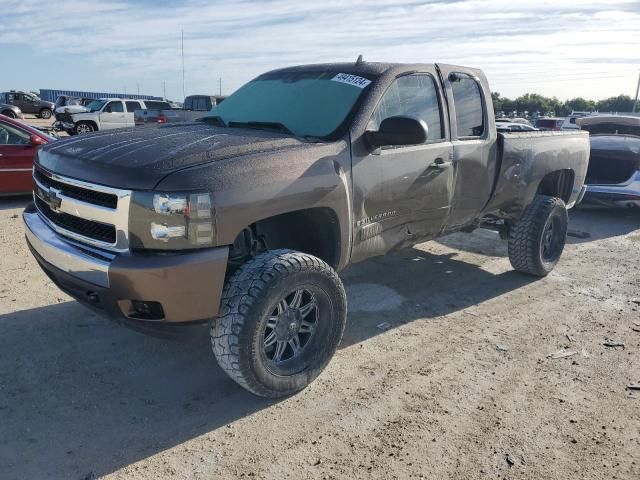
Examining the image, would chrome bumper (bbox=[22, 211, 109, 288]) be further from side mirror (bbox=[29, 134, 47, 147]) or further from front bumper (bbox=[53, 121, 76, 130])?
front bumper (bbox=[53, 121, 76, 130])

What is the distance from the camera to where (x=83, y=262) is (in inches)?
114

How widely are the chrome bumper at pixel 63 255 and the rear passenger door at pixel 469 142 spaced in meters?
2.81

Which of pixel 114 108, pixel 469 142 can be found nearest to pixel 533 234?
pixel 469 142

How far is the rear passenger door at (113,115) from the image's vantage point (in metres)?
21.9

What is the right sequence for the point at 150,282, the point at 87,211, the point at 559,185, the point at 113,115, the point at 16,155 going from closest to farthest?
the point at 150,282, the point at 87,211, the point at 559,185, the point at 16,155, the point at 113,115

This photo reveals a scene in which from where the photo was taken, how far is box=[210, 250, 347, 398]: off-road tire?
297 cm

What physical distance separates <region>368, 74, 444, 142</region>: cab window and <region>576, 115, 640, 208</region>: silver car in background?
5.51 meters

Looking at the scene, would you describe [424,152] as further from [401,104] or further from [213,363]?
[213,363]

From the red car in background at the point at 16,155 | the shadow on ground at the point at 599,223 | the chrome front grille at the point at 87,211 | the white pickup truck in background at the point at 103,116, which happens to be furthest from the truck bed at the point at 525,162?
the white pickup truck in background at the point at 103,116

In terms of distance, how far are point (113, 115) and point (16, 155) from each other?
1505 cm

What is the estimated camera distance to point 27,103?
34469 millimetres

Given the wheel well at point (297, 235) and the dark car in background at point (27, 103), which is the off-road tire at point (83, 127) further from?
the wheel well at point (297, 235)

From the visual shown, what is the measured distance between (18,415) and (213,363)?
1.19 metres

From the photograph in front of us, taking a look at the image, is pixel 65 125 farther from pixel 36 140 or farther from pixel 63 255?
pixel 63 255
